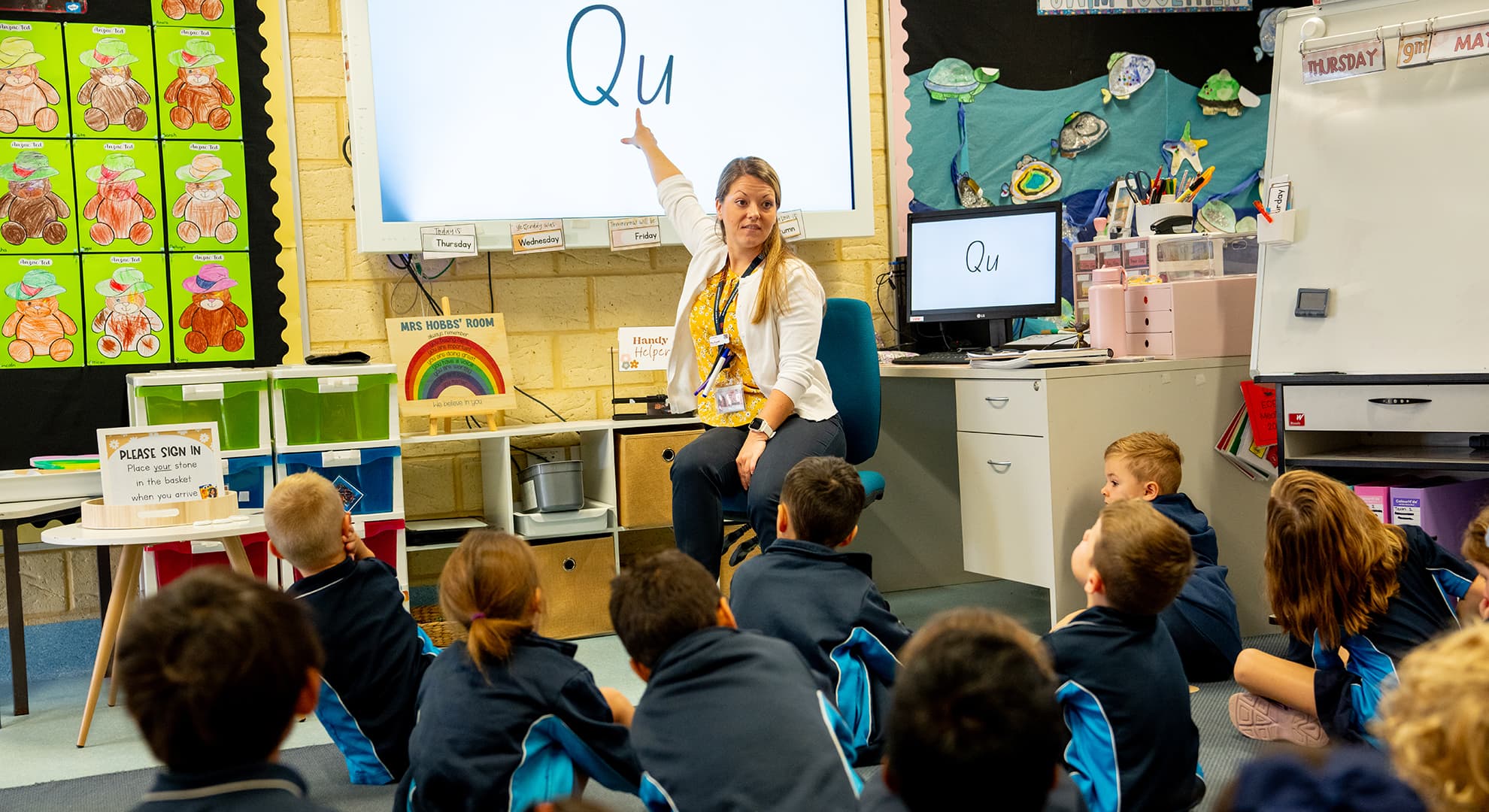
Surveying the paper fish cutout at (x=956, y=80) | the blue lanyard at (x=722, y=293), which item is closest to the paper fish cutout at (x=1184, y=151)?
the paper fish cutout at (x=956, y=80)

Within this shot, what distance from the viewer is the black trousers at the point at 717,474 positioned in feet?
9.67

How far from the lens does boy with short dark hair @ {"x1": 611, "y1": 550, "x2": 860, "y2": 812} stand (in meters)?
1.51

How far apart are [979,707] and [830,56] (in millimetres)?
3549

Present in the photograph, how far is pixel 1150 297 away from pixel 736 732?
2382 millimetres

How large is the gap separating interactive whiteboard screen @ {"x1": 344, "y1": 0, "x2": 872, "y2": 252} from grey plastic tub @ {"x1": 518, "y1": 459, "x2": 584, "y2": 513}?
2.43 ft

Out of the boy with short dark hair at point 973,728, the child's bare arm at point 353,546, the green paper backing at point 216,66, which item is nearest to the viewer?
the boy with short dark hair at point 973,728

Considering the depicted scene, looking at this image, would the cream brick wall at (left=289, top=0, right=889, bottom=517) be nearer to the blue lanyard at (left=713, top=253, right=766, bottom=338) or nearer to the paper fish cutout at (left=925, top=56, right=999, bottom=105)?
the paper fish cutout at (left=925, top=56, right=999, bottom=105)

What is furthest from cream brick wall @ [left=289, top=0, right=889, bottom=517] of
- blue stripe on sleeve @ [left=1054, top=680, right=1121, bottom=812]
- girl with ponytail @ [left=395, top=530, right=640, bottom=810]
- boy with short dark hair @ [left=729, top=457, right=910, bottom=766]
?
blue stripe on sleeve @ [left=1054, top=680, right=1121, bottom=812]

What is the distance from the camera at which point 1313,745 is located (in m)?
2.38

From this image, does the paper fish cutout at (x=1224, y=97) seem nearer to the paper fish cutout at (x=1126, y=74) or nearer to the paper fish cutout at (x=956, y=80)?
the paper fish cutout at (x=1126, y=74)

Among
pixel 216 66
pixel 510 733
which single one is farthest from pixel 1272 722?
pixel 216 66

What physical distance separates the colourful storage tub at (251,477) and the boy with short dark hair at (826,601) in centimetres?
166

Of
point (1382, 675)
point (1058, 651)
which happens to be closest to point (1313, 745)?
point (1382, 675)

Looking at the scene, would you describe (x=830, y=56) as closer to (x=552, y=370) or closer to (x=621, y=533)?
(x=552, y=370)
